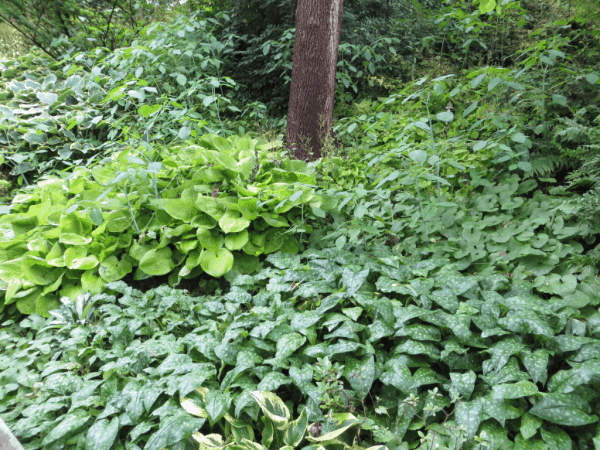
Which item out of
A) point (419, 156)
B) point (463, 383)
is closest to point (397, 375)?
point (463, 383)

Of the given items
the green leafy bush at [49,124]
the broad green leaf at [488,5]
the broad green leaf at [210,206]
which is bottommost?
the broad green leaf at [210,206]

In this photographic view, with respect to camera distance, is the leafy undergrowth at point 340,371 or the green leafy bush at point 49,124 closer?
the leafy undergrowth at point 340,371

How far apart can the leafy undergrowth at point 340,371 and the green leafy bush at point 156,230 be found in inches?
19.7

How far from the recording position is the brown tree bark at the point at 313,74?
4.08 meters

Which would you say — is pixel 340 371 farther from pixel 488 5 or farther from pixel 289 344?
pixel 488 5

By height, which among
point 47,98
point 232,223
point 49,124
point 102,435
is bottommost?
point 102,435

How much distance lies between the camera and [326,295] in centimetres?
229

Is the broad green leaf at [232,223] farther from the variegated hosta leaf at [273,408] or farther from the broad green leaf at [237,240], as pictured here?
the variegated hosta leaf at [273,408]

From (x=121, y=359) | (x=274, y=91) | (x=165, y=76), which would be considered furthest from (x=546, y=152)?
(x=165, y=76)

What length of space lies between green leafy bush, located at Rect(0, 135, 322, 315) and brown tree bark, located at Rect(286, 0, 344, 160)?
1.26 m

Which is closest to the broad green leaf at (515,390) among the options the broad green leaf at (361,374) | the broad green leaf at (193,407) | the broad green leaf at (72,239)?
the broad green leaf at (361,374)

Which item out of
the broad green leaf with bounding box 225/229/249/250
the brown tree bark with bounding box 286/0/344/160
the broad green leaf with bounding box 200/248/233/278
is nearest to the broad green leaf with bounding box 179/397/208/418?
the broad green leaf with bounding box 200/248/233/278

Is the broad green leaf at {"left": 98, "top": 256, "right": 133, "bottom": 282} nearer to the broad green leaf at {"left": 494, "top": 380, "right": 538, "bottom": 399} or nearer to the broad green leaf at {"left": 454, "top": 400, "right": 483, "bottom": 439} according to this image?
the broad green leaf at {"left": 454, "top": 400, "right": 483, "bottom": 439}

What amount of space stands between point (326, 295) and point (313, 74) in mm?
2885
